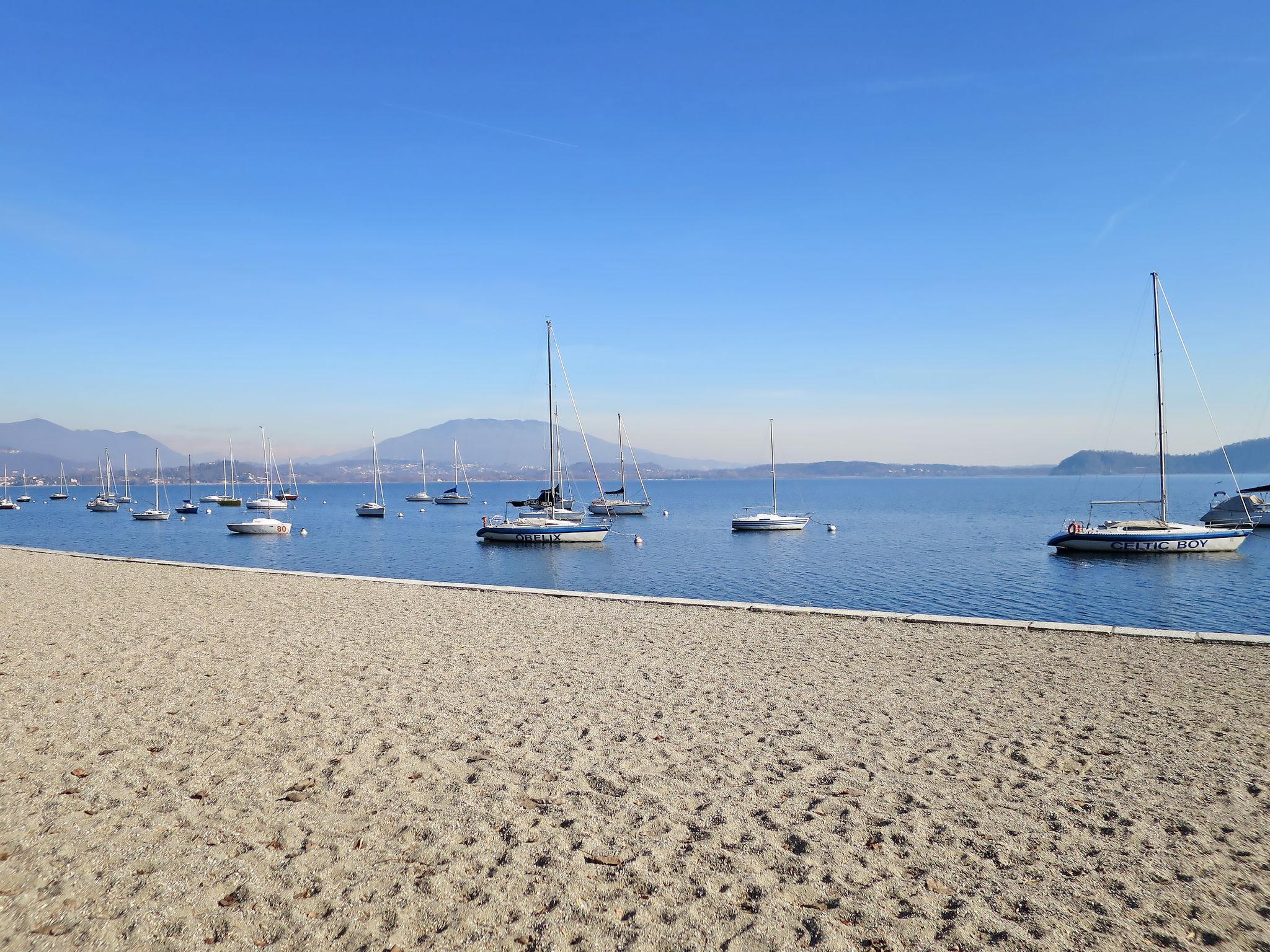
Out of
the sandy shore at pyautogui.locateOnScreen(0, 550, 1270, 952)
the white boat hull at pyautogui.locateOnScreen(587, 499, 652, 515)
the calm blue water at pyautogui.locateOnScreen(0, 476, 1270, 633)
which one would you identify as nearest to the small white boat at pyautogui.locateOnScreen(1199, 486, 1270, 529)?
the calm blue water at pyautogui.locateOnScreen(0, 476, 1270, 633)

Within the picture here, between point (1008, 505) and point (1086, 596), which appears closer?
point (1086, 596)

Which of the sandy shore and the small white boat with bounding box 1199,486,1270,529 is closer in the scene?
the sandy shore

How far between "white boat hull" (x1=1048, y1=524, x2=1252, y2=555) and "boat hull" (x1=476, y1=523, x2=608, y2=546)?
24694 millimetres

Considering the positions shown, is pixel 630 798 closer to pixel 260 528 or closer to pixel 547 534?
pixel 547 534

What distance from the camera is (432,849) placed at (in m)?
4.77

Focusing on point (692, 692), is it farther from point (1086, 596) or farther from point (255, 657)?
point (1086, 596)

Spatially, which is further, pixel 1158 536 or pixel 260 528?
pixel 260 528

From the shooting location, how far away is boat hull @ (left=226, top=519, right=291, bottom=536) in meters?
56.8

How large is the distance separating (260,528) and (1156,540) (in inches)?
2299

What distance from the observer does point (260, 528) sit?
56.8 m

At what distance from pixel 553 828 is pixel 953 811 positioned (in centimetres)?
291

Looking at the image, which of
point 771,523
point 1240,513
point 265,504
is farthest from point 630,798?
point 265,504

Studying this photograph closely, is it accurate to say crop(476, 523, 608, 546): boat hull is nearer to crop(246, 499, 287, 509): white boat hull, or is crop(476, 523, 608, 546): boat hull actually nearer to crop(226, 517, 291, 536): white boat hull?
crop(226, 517, 291, 536): white boat hull

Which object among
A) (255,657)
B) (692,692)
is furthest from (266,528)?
(692,692)
